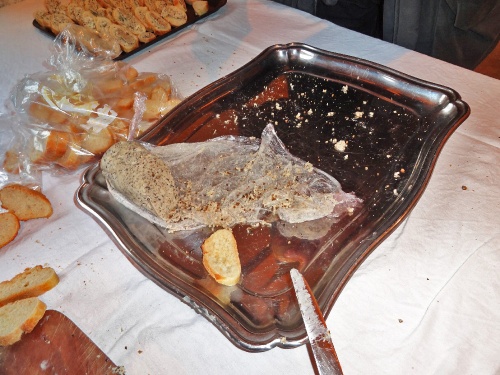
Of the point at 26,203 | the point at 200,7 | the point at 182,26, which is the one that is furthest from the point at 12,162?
the point at 200,7

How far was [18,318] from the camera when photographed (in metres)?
0.91

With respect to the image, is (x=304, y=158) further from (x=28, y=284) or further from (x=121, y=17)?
(x=121, y=17)

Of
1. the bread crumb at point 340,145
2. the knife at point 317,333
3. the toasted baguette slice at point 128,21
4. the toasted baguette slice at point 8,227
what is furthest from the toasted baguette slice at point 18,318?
the toasted baguette slice at point 128,21

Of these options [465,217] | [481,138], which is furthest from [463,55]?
[465,217]

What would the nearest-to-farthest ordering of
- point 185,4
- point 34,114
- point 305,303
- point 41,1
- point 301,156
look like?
point 305,303 → point 301,156 → point 34,114 → point 185,4 → point 41,1

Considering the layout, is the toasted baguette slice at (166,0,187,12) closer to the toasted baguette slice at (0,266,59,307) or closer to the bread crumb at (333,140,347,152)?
the bread crumb at (333,140,347,152)

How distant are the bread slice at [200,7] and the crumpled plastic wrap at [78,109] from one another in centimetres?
50

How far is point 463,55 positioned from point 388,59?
0.45 meters

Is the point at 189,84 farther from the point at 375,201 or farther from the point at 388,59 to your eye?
the point at 375,201

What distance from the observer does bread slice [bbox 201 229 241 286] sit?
89 centimetres

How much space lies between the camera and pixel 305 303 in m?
0.82

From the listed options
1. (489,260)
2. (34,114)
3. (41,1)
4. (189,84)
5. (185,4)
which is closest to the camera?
(489,260)

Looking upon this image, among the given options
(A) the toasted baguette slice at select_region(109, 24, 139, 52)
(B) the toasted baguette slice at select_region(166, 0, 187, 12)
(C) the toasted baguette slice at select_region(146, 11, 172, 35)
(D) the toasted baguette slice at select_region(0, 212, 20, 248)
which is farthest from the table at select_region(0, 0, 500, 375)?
(B) the toasted baguette slice at select_region(166, 0, 187, 12)

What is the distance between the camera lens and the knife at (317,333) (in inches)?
30.2
